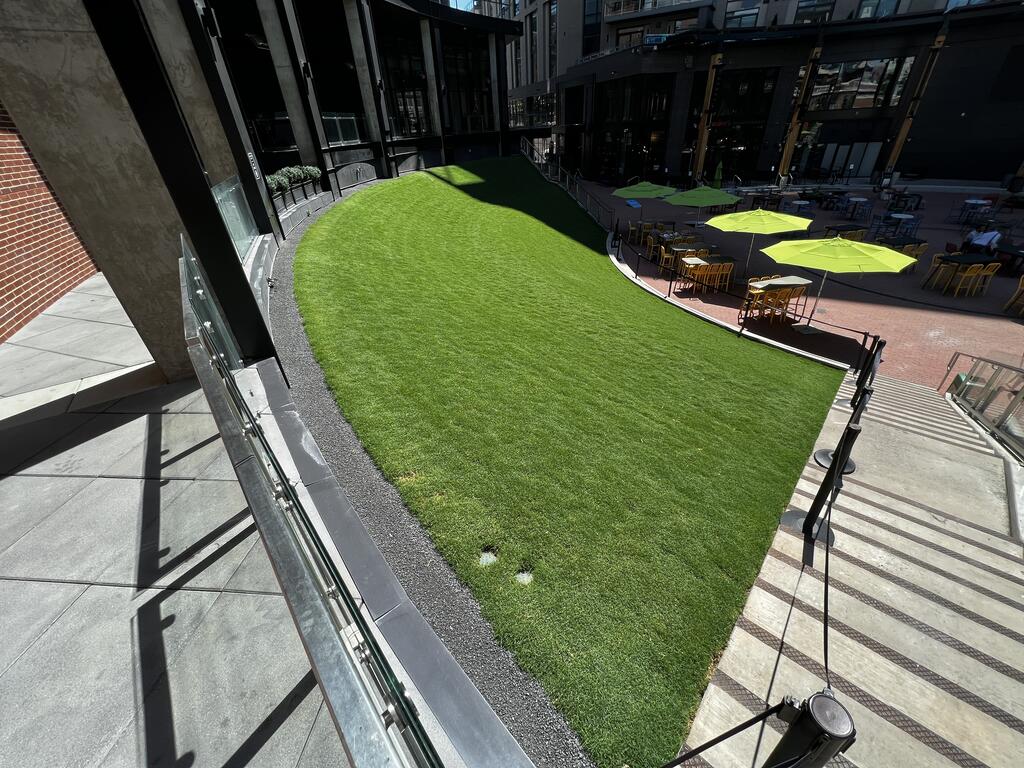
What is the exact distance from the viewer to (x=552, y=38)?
55125 millimetres

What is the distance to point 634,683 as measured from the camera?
3521 millimetres

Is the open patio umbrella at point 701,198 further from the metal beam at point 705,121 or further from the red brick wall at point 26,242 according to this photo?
the red brick wall at point 26,242

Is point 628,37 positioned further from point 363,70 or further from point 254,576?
point 254,576

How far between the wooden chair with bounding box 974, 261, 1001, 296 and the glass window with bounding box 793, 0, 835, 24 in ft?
127

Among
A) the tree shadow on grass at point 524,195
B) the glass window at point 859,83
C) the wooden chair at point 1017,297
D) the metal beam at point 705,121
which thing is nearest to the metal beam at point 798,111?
the glass window at point 859,83

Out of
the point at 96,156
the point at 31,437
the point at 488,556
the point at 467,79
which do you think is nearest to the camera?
the point at 488,556

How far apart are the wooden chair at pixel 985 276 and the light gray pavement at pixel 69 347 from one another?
24318mm

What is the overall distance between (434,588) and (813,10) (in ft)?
193

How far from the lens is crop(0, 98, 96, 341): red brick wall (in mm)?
8445

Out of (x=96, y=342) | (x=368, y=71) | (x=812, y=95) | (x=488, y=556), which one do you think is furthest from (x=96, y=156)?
(x=812, y=95)

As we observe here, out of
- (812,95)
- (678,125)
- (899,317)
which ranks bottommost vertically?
(899,317)

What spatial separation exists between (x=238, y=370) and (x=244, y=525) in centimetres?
258

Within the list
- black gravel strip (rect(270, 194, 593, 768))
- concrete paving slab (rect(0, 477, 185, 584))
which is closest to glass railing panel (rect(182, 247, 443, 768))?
black gravel strip (rect(270, 194, 593, 768))

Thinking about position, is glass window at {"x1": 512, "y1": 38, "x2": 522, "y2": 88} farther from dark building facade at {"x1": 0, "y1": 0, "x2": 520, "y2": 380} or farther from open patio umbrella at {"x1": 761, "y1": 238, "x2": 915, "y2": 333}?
open patio umbrella at {"x1": 761, "y1": 238, "x2": 915, "y2": 333}
